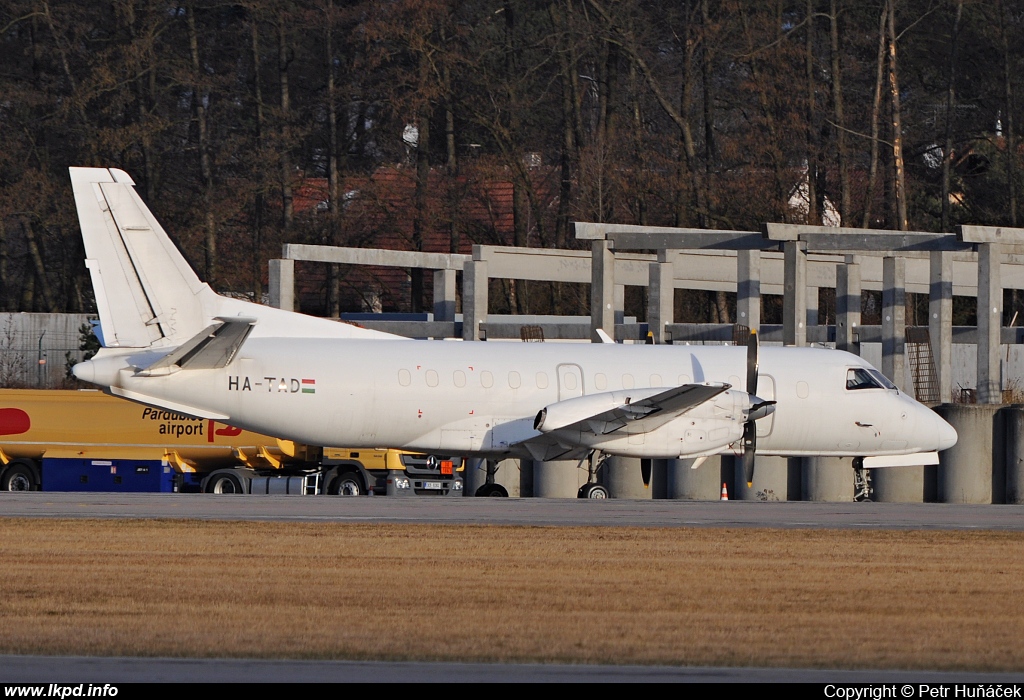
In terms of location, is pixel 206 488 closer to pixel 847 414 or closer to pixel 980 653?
pixel 847 414

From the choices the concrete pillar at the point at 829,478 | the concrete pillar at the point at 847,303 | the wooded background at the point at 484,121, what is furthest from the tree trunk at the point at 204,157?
the concrete pillar at the point at 829,478

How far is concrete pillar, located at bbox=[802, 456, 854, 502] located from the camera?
97.2ft

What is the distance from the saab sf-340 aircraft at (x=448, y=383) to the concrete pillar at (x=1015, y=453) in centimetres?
182

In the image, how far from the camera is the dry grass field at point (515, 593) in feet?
34.9

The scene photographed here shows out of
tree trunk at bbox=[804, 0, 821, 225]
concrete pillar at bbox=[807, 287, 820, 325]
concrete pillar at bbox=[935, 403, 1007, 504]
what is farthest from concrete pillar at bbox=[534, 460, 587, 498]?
tree trunk at bbox=[804, 0, 821, 225]

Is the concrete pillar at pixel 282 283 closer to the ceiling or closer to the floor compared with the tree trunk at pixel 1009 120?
closer to the floor

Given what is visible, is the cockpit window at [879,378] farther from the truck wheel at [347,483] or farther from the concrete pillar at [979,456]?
the truck wheel at [347,483]

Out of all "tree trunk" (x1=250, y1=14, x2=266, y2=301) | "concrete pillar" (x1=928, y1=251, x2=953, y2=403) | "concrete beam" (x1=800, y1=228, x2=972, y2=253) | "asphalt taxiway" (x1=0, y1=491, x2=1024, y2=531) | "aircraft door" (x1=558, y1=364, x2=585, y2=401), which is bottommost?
"asphalt taxiway" (x1=0, y1=491, x2=1024, y2=531)

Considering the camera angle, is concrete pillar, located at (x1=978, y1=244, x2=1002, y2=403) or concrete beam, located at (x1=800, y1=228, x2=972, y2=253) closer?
concrete beam, located at (x1=800, y1=228, x2=972, y2=253)

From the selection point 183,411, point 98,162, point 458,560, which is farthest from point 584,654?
point 98,162

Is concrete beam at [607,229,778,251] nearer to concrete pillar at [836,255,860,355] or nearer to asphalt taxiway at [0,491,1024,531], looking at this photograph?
concrete pillar at [836,255,860,355]

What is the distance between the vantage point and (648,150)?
50375 mm

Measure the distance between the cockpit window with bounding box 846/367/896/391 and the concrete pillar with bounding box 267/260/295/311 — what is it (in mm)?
13723
